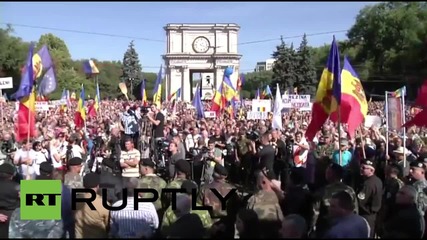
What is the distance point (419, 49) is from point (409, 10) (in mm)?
9815

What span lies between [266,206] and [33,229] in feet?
8.02

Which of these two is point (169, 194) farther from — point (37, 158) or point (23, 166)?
point (37, 158)

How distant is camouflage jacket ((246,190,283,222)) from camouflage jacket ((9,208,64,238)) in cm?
207

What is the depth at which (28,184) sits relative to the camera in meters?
7.11

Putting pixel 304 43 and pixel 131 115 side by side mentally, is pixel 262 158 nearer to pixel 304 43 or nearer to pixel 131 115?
pixel 131 115

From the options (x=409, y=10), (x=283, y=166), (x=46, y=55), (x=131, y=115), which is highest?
(x=409, y=10)

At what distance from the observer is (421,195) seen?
26.3 feet

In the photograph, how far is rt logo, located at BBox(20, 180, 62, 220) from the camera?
6.22 metres

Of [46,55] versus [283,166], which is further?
[283,166]

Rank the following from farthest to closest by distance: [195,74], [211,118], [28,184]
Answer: [195,74] < [211,118] < [28,184]

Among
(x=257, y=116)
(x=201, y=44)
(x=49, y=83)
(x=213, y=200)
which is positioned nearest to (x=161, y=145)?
(x=49, y=83)

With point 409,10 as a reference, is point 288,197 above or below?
below

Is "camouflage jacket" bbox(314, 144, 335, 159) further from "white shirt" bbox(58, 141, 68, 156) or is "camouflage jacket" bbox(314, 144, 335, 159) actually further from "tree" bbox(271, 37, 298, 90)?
"tree" bbox(271, 37, 298, 90)

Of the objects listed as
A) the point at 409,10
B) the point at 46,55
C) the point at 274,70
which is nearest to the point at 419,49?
the point at 409,10
